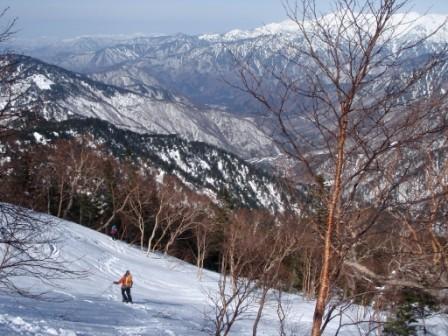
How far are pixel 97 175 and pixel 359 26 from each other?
4986 centimetres

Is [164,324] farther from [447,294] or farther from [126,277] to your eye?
[447,294]

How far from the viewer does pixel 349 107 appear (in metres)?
5.04

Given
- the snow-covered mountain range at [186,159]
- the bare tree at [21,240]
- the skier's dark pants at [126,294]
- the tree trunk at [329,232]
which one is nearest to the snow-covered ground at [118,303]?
the skier's dark pants at [126,294]

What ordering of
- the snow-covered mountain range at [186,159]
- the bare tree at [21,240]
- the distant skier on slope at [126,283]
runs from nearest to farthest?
1. the bare tree at [21,240]
2. the distant skier on slope at [126,283]
3. the snow-covered mountain range at [186,159]

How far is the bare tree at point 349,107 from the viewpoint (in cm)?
496

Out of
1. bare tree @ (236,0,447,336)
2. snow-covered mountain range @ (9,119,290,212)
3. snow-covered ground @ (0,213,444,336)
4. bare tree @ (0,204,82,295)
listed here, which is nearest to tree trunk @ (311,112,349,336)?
bare tree @ (236,0,447,336)

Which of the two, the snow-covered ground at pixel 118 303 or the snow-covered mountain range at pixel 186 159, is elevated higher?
the snow-covered mountain range at pixel 186 159

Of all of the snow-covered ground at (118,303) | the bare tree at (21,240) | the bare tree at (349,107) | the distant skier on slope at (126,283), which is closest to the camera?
the bare tree at (349,107)

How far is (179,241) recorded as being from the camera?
6191cm

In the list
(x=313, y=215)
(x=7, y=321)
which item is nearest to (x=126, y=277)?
(x=7, y=321)

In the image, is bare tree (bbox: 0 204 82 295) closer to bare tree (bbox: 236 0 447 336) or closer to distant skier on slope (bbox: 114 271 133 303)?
bare tree (bbox: 236 0 447 336)

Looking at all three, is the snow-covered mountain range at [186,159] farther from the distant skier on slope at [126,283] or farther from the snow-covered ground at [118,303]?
the distant skier on slope at [126,283]

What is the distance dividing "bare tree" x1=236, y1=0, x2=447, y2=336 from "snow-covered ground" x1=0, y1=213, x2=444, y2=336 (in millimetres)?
9322

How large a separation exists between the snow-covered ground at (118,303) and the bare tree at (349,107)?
30.6 ft
